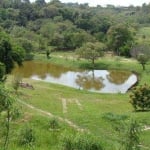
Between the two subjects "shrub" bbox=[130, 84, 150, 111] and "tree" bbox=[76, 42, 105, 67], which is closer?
"shrub" bbox=[130, 84, 150, 111]

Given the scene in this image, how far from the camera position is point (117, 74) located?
6906 cm

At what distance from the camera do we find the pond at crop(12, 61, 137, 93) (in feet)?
194

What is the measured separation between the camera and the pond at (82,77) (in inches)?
2331

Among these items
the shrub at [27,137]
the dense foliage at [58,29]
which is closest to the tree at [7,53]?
the shrub at [27,137]

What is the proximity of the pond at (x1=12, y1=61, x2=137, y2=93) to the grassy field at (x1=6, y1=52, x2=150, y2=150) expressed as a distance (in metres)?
9.60

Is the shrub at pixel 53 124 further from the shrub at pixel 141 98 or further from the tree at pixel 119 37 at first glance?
the tree at pixel 119 37

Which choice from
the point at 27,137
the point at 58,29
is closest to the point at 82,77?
the point at 58,29

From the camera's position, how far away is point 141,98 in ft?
122

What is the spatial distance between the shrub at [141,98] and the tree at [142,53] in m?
30.7

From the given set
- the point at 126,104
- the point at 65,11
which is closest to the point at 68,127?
the point at 126,104

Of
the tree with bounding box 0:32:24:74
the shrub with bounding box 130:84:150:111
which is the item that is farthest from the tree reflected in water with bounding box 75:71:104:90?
the shrub with bounding box 130:84:150:111

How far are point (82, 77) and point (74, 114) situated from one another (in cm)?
3100

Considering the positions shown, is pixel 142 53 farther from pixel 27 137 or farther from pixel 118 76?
pixel 27 137

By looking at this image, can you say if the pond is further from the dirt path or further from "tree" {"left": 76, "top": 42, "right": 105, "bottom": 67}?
the dirt path
